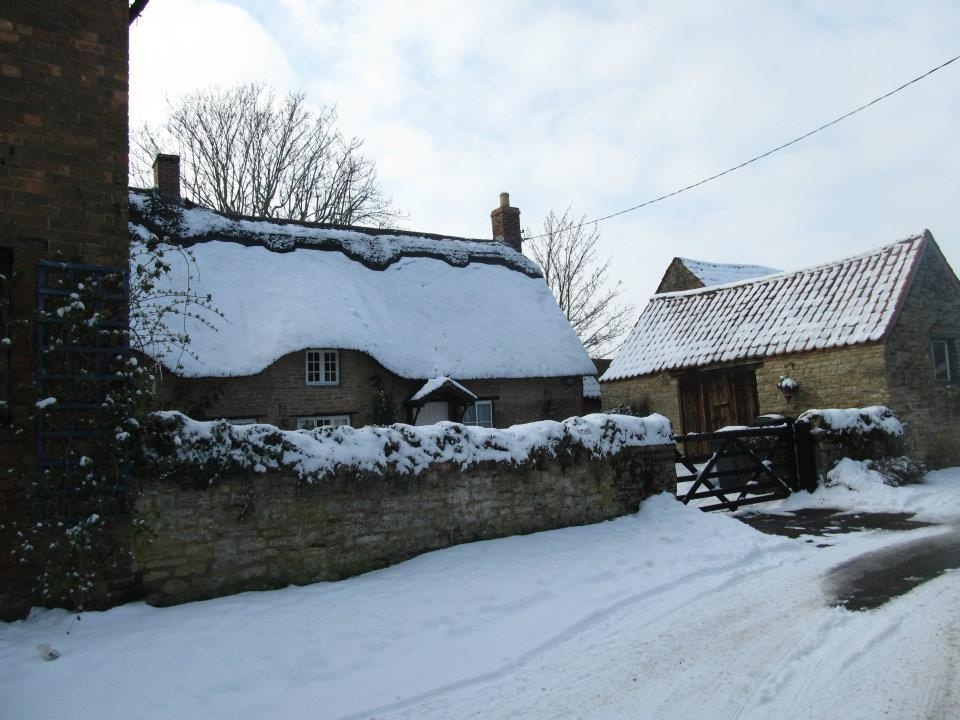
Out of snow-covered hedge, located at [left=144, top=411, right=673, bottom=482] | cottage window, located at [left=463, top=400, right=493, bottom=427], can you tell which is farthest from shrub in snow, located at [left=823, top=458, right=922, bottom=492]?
cottage window, located at [left=463, top=400, right=493, bottom=427]

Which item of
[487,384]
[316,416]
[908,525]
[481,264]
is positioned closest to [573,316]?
[481,264]

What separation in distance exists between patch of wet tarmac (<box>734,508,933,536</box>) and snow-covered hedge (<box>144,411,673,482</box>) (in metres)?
2.53

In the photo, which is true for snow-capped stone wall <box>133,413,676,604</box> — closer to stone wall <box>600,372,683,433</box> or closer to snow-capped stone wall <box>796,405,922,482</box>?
snow-capped stone wall <box>796,405,922,482</box>

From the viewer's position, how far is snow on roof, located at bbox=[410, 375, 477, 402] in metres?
17.2

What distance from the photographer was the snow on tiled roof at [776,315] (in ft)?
55.6

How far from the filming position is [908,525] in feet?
33.3

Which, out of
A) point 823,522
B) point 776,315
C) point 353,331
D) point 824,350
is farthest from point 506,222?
point 823,522

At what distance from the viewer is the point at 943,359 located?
17.5m

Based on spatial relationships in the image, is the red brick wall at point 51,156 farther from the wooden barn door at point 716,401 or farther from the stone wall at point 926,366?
the wooden barn door at point 716,401

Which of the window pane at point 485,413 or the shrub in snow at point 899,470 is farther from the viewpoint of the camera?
the window pane at point 485,413

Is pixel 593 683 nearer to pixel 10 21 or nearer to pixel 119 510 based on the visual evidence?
pixel 119 510

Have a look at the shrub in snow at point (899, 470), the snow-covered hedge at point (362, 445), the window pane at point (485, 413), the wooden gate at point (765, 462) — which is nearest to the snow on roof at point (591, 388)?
the window pane at point (485, 413)

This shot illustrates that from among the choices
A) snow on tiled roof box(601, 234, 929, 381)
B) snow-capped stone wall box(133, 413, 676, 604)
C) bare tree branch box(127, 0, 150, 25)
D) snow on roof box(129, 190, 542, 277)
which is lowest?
snow-capped stone wall box(133, 413, 676, 604)

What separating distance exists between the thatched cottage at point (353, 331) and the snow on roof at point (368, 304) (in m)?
0.04
